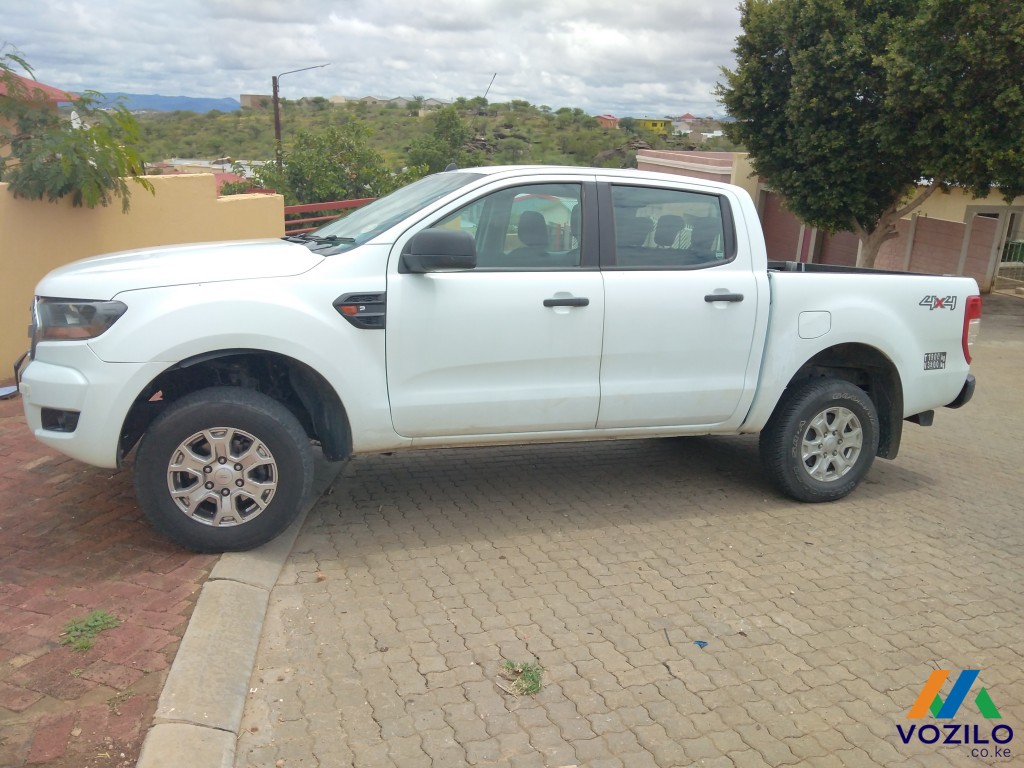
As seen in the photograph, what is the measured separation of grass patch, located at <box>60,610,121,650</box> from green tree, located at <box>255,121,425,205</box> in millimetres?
13208

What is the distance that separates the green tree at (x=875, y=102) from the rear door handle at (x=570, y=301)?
11.2m

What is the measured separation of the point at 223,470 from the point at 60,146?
14.7ft

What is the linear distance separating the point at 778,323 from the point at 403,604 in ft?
9.05

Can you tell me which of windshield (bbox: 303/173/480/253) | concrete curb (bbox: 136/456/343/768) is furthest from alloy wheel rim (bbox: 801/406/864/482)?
concrete curb (bbox: 136/456/343/768)

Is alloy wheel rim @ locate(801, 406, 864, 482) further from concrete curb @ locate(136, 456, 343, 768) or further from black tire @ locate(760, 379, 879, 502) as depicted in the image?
concrete curb @ locate(136, 456, 343, 768)

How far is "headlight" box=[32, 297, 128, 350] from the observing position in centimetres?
406

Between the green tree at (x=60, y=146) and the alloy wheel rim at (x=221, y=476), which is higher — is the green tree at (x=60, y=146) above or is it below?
above

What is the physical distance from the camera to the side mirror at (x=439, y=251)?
435cm

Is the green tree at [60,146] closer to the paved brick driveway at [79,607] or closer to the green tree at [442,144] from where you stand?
the paved brick driveway at [79,607]

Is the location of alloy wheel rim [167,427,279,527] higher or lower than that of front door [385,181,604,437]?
A: lower

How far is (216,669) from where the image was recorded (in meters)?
3.39

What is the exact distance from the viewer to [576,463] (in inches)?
247

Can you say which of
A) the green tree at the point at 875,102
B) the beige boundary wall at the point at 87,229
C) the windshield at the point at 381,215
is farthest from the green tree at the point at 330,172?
the windshield at the point at 381,215

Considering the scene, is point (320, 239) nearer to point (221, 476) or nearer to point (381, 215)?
point (381, 215)
